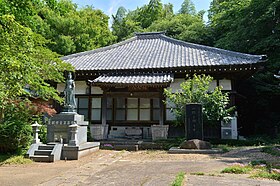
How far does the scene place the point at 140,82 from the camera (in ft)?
40.5

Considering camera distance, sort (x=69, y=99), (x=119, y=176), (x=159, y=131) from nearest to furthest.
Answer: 1. (x=119, y=176)
2. (x=69, y=99)
3. (x=159, y=131)

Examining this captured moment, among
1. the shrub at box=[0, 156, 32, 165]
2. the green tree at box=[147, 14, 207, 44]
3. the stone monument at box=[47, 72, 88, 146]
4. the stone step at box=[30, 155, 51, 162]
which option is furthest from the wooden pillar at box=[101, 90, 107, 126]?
the green tree at box=[147, 14, 207, 44]

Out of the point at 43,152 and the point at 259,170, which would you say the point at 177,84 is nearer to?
the point at 43,152

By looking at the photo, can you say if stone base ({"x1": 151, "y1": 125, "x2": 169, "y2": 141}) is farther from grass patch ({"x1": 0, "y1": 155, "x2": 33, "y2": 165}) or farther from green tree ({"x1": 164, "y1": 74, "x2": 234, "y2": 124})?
grass patch ({"x1": 0, "y1": 155, "x2": 33, "y2": 165})

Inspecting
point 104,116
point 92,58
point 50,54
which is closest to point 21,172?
point 50,54

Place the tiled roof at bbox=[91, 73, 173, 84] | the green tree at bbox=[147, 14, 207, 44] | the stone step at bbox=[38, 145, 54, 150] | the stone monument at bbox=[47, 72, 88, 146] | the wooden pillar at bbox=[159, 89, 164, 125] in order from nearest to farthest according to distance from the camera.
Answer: the stone step at bbox=[38, 145, 54, 150], the stone monument at bbox=[47, 72, 88, 146], the tiled roof at bbox=[91, 73, 173, 84], the wooden pillar at bbox=[159, 89, 164, 125], the green tree at bbox=[147, 14, 207, 44]

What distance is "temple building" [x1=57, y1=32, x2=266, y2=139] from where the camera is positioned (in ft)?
41.5

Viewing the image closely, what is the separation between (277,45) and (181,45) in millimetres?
6000

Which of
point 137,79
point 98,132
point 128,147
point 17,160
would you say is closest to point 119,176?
point 17,160

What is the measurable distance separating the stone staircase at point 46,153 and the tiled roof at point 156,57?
6.53 metres

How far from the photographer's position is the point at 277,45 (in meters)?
15.0

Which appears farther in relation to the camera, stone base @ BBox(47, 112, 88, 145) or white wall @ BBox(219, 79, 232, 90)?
white wall @ BBox(219, 79, 232, 90)

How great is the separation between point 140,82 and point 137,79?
0.65 metres

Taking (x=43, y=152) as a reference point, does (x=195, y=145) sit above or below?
above
